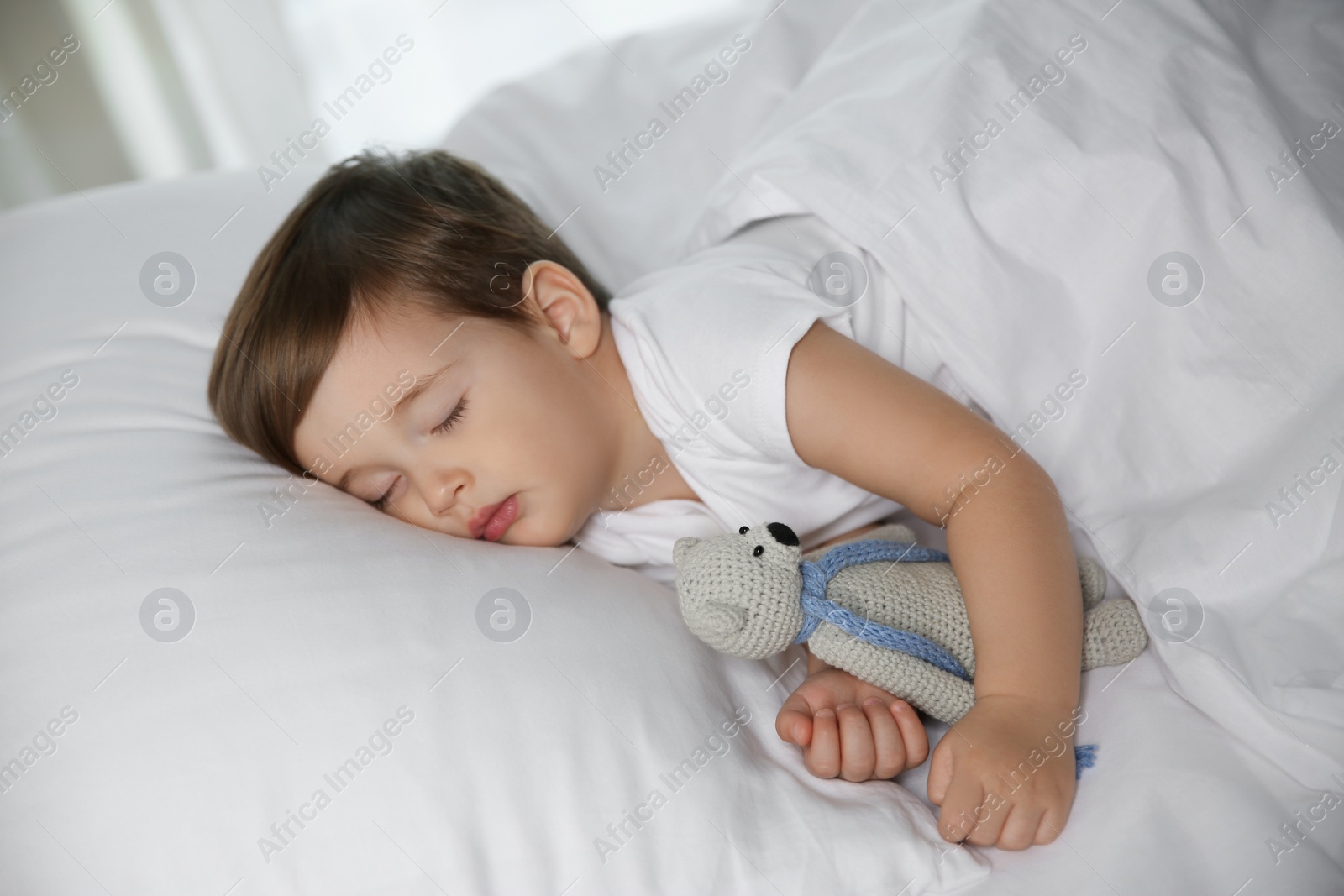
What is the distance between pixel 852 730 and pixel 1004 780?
0.14m

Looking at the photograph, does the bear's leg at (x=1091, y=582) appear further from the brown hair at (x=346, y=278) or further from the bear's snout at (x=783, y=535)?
the brown hair at (x=346, y=278)

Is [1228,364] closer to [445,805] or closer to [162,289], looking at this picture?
[445,805]

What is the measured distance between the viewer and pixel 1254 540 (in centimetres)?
85

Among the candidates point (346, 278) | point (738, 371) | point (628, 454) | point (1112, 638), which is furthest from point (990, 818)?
point (346, 278)

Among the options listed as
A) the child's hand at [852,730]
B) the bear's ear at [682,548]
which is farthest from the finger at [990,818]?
the bear's ear at [682,548]

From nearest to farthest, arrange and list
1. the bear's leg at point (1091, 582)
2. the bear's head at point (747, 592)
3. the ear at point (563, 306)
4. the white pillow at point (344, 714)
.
Answer: the white pillow at point (344, 714) → the bear's head at point (747, 592) → the bear's leg at point (1091, 582) → the ear at point (563, 306)

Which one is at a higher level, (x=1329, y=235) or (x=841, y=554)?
(x=1329, y=235)

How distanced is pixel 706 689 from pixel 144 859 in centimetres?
45

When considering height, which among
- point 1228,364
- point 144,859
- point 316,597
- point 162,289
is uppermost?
point 1228,364

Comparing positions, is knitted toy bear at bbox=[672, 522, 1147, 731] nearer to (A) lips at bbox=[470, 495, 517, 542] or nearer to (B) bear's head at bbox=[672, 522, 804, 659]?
(B) bear's head at bbox=[672, 522, 804, 659]

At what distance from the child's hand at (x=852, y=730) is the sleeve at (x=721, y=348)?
0.83 feet

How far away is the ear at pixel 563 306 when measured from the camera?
113cm

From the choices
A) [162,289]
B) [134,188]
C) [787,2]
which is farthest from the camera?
[787,2]

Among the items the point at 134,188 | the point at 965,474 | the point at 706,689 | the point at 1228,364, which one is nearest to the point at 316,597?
the point at 706,689
